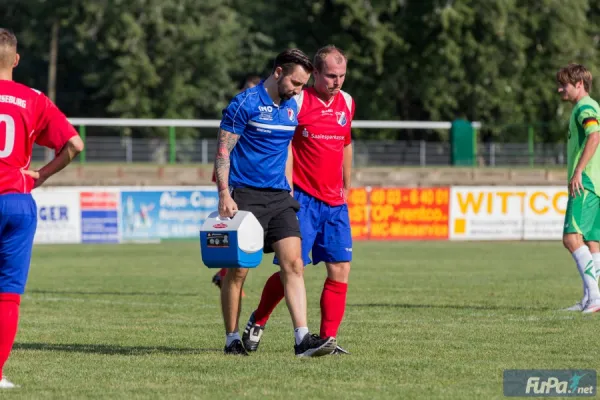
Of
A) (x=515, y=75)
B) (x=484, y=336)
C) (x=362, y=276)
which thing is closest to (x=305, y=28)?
(x=515, y=75)

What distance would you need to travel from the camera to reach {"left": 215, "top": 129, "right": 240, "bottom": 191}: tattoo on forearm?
8.37 meters

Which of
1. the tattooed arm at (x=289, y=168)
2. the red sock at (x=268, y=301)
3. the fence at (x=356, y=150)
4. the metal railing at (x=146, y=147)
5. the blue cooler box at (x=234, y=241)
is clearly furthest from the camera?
the fence at (x=356, y=150)

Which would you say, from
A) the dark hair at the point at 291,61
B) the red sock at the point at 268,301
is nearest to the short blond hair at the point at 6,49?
the dark hair at the point at 291,61

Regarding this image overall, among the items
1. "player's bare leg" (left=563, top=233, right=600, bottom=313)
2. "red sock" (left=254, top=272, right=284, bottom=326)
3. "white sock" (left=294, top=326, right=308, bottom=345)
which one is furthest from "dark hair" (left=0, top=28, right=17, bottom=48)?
"player's bare leg" (left=563, top=233, right=600, bottom=313)

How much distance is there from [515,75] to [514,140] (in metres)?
14.9

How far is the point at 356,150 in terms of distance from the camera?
36.4m

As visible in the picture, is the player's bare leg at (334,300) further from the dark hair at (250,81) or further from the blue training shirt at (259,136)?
the dark hair at (250,81)

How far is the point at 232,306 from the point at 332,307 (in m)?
0.73

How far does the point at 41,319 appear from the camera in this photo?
1182 cm

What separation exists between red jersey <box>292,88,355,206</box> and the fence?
81.2 feet

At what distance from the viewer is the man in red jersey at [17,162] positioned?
7023 millimetres

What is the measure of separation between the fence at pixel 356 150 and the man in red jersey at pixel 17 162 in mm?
26278

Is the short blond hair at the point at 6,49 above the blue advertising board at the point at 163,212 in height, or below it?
above

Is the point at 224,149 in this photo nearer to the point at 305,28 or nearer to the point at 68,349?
the point at 68,349
